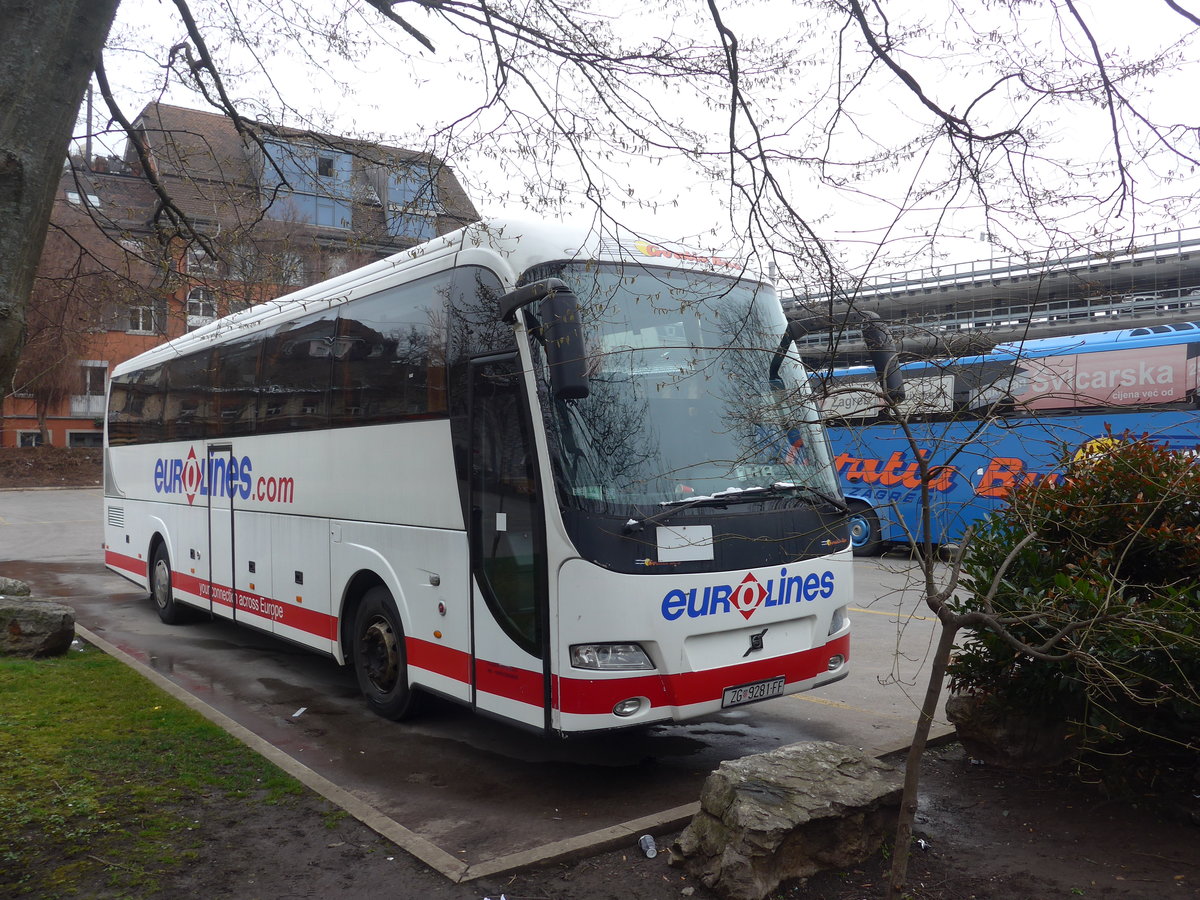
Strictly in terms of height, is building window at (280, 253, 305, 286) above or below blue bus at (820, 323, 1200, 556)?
above

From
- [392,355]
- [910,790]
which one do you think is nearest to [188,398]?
[392,355]

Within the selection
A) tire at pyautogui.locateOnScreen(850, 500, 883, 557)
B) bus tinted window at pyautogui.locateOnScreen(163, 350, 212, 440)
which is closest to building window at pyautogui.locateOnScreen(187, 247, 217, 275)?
bus tinted window at pyautogui.locateOnScreen(163, 350, 212, 440)

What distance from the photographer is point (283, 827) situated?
4.93 meters

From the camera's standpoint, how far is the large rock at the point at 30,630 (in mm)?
8742

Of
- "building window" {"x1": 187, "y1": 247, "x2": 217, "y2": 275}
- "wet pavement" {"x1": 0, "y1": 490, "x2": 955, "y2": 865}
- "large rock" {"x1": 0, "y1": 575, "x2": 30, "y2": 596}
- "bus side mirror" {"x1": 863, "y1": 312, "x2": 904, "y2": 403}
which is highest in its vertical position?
"building window" {"x1": 187, "y1": 247, "x2": 217, "y2": 275}

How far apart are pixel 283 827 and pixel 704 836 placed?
224cm

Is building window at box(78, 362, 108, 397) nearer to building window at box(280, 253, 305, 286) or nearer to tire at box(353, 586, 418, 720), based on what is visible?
building window at box(280, 253, 305, 286)

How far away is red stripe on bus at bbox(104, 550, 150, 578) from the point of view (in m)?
12.6

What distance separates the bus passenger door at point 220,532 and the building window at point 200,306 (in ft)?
4.90

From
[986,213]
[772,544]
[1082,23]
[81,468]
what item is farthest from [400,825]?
[81,468]

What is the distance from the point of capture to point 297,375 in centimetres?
843

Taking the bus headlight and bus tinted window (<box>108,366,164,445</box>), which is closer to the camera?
the bus headlight

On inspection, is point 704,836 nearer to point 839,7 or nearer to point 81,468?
point 839,7

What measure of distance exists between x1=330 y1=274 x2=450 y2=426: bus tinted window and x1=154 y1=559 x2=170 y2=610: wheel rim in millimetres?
5540
